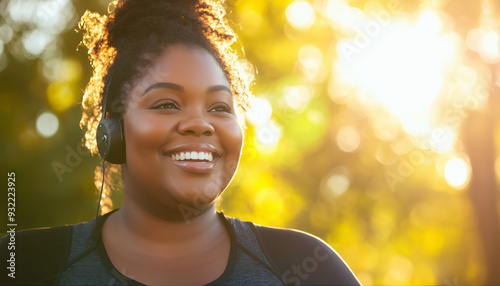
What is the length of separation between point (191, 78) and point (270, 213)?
377 inches

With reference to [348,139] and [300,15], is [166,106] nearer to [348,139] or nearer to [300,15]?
[300,15]

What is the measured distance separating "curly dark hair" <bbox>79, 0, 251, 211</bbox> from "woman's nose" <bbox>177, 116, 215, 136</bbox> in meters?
0.36

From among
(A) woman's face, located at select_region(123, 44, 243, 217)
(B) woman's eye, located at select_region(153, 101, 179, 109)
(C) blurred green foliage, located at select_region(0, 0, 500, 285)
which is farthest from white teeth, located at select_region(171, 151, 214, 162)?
(C) blurred green foliage, located at select_region(0, 0, 500, 285)

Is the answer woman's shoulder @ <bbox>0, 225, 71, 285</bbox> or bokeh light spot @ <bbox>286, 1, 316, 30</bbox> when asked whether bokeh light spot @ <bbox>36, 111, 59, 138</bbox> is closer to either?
woman's shoulder @ <bbox>0, 225, 71, 285</bbox>

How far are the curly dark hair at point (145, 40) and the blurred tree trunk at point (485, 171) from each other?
6.35m

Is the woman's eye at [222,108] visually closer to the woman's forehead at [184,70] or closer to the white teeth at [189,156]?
the woman's forehead at [184,70]

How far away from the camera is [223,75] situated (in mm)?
2285

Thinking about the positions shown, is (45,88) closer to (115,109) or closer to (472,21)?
(115,109)

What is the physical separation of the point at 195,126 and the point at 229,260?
59 centimetres

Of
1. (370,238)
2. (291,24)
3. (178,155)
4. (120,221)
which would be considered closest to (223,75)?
(178,155)

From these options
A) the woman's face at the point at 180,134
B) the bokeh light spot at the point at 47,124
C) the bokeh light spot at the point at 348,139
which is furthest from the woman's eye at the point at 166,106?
the bokeh light spot at the point at 348,139

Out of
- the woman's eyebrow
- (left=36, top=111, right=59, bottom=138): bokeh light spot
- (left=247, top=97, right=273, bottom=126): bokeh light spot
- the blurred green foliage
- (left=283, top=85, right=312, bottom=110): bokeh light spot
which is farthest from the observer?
(left=283, top=85, right=312, bottom=110): bokeh light spot

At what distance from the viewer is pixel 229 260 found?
2.08 meters

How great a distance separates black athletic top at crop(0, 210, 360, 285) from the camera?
195 centimetres
